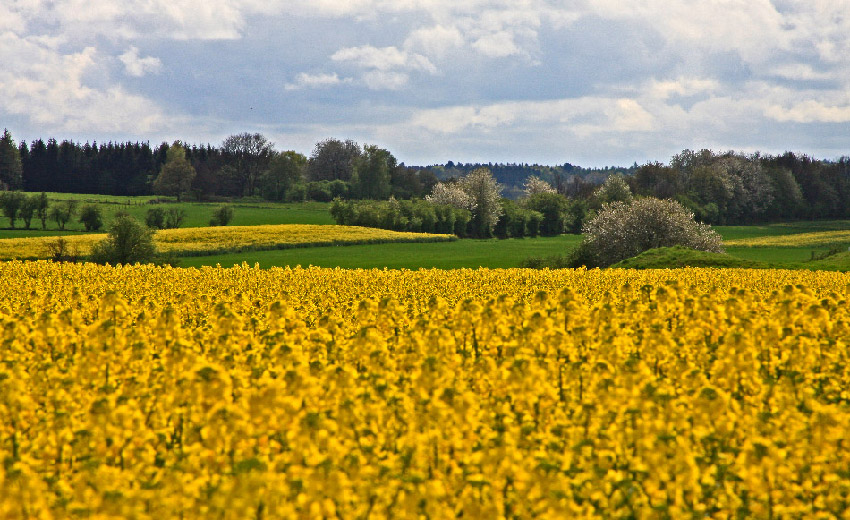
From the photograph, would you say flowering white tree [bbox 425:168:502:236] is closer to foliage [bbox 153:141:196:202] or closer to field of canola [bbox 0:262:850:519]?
foliage [bbox 153:141:196:202]

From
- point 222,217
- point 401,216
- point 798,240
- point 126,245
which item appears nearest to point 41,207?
point 222,217

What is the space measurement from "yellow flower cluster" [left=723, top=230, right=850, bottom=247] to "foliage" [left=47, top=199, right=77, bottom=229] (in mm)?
77958

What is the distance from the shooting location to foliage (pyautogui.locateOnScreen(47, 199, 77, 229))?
8988 centimetres

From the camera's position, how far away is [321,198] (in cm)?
14800

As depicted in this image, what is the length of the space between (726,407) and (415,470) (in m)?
3.75

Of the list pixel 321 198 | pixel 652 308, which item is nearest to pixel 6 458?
pixel 652 308

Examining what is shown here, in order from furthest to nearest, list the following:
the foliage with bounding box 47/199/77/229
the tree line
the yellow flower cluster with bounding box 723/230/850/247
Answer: the tree line
the foliage with bounding box 47/199/77/229
the yellow flower cluster with bounding box 723/230/850/247

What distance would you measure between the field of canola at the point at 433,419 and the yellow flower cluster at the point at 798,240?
82438mm

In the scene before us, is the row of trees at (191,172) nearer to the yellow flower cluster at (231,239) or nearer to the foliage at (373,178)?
the foliage at (373,178)

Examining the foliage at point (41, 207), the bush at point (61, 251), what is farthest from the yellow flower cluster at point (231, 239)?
the foliage at point (41, 207)

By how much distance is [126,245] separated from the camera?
165 feet

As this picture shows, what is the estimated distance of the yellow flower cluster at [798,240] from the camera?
88.1m

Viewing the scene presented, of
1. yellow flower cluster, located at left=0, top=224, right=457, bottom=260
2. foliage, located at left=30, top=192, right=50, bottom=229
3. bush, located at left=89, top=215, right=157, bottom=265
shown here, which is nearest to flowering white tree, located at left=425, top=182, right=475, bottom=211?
yellow flower cluster, located at left=0, top=224, right=457, bottom=260

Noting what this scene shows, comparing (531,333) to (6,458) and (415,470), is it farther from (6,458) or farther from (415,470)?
(6,458)
